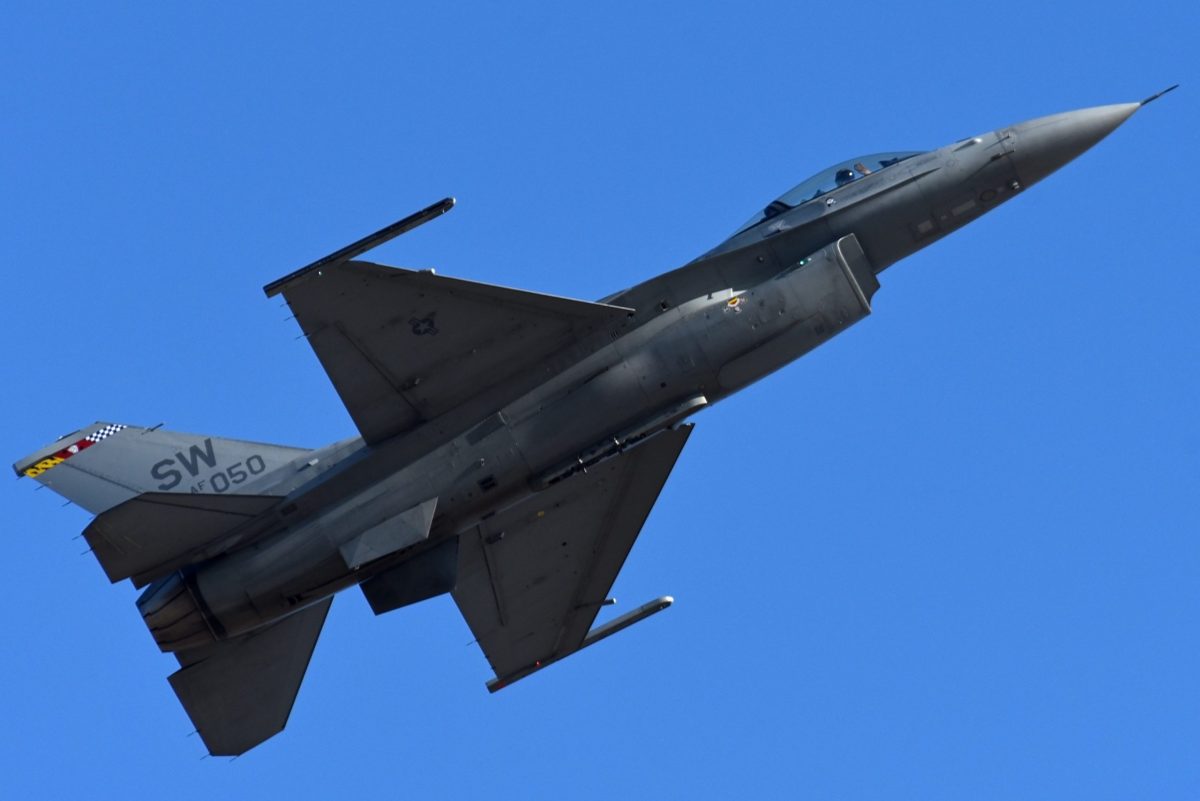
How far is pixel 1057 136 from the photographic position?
22203mm

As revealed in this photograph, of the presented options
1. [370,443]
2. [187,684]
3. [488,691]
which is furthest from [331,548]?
[488,691]

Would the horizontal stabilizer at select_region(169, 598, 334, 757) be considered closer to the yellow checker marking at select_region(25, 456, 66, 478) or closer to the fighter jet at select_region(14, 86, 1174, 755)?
the fighter jet at select_region(14, 86, 1174, 755)

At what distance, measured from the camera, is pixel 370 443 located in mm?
21719

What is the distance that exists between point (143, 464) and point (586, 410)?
571cm

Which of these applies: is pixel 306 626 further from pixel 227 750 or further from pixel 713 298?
pixel 713 298

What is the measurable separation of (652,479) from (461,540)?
2.68 m

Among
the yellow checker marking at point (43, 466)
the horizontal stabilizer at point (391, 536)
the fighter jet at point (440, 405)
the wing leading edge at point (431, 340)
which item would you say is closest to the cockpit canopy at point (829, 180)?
the fighter jet at point (440, 405)

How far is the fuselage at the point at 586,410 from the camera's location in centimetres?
2125

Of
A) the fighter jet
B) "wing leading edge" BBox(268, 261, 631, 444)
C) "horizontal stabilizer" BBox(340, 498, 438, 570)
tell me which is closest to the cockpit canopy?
the fighter jet

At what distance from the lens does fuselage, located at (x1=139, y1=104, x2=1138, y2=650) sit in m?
21.2

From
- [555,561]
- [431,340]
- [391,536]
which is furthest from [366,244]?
[555,561]

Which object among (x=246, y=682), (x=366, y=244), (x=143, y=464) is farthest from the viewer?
(x=246, y=682)

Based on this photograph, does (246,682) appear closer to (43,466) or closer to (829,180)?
(43,466)

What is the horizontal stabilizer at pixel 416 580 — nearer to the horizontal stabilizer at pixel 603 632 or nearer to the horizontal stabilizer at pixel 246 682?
the horizontal stabilizer at pixel 246 682
